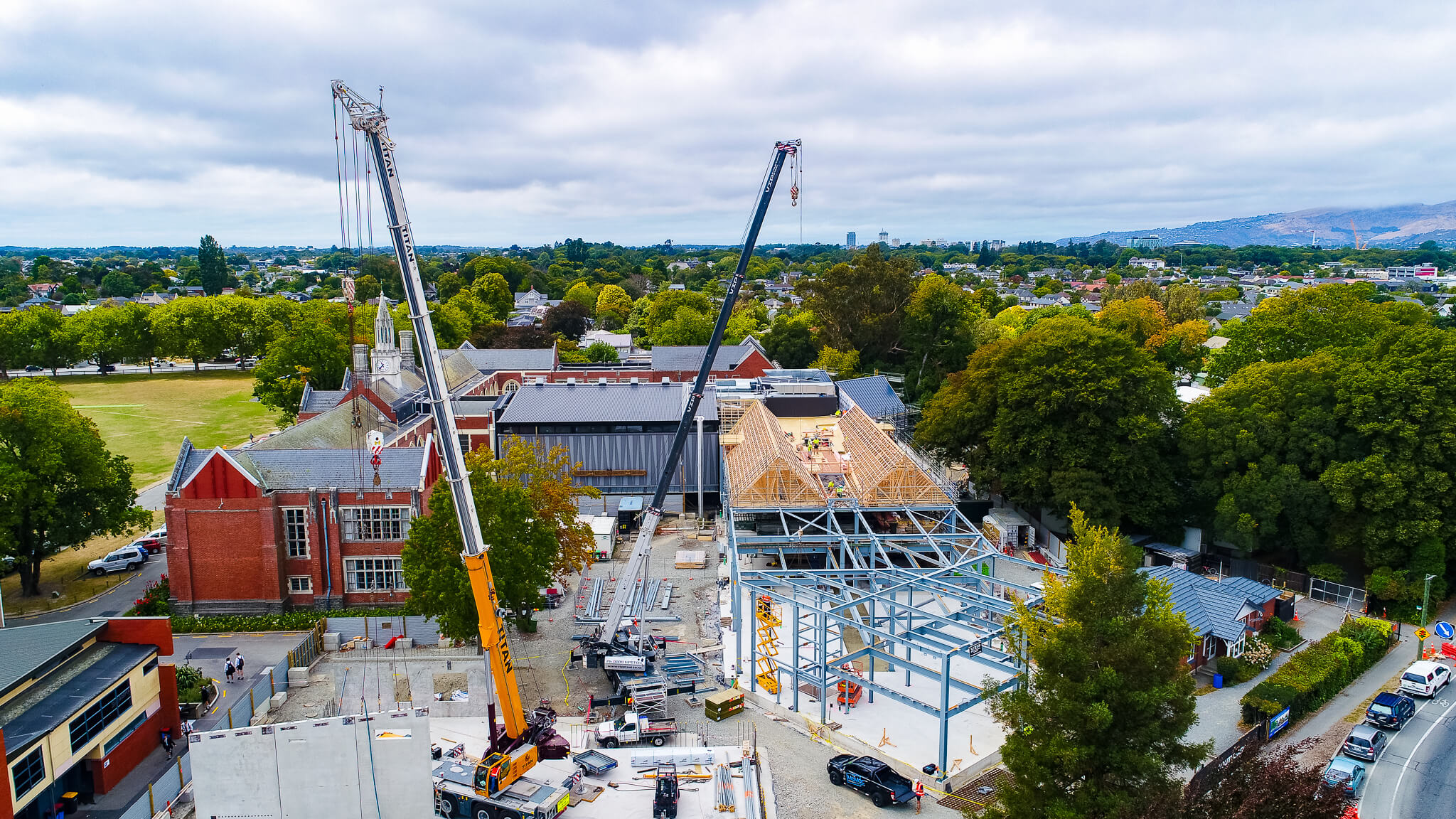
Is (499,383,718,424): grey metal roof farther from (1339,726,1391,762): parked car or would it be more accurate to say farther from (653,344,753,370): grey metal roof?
(1339,726,1391,762): parked car

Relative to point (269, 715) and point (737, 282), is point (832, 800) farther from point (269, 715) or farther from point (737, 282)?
point (737, 282)

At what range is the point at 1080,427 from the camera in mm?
44812

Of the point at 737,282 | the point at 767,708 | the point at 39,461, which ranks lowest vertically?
the point at 767,708

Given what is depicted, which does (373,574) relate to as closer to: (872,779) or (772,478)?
(772,478)

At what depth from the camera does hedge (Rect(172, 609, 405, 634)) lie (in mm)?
36406

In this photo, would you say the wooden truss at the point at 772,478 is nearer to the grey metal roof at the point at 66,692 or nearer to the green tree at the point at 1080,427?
the green tree at the point at 1080,427

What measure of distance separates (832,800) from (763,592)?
8335 millimetres

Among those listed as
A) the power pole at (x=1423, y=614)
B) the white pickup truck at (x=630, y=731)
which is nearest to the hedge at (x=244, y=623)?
the white pickup truck at (x=630, y=731)

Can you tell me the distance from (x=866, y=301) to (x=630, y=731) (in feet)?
222

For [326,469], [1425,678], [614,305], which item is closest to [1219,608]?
[1425,678]

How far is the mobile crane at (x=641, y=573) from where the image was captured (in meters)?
31.6

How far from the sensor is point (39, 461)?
1501 inches

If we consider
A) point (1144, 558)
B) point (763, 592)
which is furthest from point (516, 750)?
point (1144, 558)

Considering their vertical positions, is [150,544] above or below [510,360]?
below
